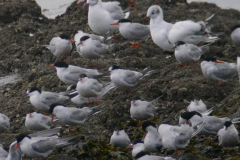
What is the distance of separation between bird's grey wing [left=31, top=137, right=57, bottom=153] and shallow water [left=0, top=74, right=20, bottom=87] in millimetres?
3749

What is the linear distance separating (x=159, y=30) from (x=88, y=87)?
2.84m

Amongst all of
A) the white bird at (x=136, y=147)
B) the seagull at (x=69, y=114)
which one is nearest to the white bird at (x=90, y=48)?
the seagull at (x=69, y=114)

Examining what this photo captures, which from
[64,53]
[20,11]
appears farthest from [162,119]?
[20,11]

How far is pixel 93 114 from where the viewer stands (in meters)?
5.97

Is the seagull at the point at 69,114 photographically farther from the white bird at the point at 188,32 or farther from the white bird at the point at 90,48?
the white bird at the point at 188,32

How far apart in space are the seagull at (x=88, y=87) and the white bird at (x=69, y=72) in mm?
564

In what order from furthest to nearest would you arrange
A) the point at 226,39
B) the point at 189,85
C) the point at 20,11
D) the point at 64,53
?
the point at 20,11, the point at 226,39, the point at 64,53, the point at 189,85

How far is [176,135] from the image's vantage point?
4.35 meters

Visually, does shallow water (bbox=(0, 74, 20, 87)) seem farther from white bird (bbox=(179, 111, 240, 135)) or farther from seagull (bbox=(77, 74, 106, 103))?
white bird (bbox=(179, 111, 240, 135))

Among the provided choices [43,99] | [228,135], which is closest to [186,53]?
A: [228,135]

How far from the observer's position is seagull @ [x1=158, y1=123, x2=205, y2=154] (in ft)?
14.3

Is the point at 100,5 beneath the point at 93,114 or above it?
above

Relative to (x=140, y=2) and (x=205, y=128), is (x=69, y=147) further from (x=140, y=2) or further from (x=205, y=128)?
(x=140, y=2)

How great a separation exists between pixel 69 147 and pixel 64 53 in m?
3.65
